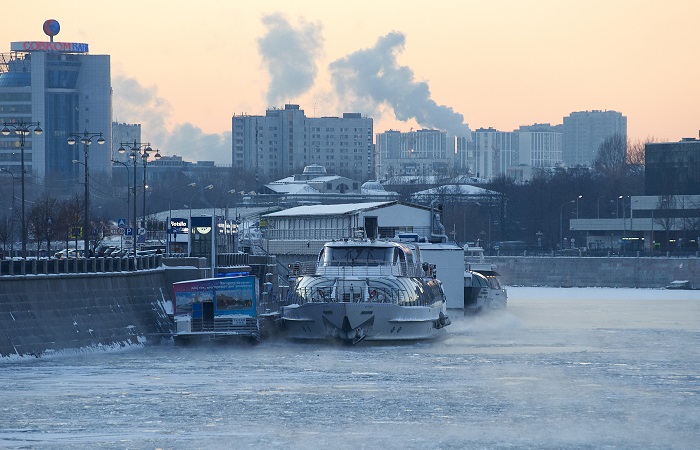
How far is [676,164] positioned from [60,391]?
128007 mm

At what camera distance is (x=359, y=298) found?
2335 inches

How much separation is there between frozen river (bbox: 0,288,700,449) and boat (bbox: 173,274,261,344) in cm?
81

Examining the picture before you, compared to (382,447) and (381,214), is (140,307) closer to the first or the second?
(382,447)

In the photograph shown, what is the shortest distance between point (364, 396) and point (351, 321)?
14.8 meters

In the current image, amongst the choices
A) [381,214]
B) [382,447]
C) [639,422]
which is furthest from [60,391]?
[381,214]

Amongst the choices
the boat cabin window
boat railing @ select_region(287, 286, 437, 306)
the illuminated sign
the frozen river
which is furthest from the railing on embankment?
the illuminated sign

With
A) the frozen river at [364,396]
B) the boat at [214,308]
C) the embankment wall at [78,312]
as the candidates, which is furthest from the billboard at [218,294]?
the embankment wall at [78,312]

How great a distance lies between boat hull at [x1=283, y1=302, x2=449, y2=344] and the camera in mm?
58875

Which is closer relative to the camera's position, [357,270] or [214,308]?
[214,308]

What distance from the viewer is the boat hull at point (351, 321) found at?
193 ft

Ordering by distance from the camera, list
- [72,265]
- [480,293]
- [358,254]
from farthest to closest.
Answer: [480,293]
[358,254]
[72,265]

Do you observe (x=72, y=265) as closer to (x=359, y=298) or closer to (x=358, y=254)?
(x=359, y=298)

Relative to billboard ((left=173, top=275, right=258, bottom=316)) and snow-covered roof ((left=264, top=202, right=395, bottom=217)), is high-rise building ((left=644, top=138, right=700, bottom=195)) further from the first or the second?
billboard ((left=173, top=275, right=258, bottom=316))

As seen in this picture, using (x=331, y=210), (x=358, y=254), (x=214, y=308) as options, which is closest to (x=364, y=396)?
(x=214, y=308)
